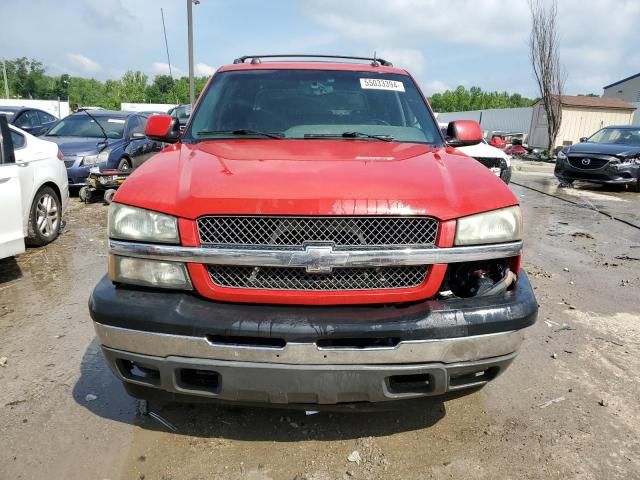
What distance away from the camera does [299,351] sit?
→ 6.81 feet

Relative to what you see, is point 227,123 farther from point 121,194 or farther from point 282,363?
point 282,363

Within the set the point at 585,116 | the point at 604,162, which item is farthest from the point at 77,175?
the point at 585,116

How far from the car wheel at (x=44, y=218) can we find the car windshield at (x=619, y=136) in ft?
44.5

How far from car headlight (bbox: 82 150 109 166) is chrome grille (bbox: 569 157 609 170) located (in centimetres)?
1104

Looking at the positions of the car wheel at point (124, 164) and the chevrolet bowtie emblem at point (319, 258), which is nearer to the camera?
the chevrolet bowtie emblem at point (319, 258)

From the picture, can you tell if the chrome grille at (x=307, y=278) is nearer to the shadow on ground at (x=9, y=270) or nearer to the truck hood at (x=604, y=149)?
the shadow on ground at (x=9, y=270)

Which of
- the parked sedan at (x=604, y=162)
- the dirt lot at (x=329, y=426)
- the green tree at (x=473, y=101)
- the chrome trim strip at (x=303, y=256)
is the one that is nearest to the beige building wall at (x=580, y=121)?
the parked sedan at (x=604, y=162)

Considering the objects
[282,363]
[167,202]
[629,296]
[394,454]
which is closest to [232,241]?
[167,202]

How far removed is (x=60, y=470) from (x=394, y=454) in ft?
5.15

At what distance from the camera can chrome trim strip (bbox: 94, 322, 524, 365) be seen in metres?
2.08

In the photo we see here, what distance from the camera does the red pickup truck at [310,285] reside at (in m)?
2.10

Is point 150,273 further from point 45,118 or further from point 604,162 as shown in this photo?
point 45,118

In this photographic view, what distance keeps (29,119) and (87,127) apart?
3.01 metres

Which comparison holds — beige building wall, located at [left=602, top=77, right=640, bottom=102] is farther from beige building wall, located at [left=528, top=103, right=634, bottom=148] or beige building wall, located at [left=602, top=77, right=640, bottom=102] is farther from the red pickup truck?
the red pickup truck
